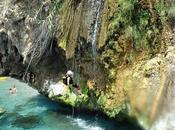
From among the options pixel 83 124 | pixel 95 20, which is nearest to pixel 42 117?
pixel 83 124

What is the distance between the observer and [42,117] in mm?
17766

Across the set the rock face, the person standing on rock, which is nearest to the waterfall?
the rock face

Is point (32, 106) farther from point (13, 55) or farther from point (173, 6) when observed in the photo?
point (173, 6)

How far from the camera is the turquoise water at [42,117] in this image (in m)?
16.0

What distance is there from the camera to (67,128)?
1605 cm

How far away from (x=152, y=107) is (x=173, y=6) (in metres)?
3.95

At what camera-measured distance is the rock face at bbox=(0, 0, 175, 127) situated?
12.8 meters

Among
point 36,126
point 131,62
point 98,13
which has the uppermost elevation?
point 98,13

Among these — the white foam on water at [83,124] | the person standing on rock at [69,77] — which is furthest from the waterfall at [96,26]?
the white foam on water at [83,124]

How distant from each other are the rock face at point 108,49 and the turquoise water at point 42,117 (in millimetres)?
722

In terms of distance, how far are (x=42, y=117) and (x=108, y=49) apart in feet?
16.2

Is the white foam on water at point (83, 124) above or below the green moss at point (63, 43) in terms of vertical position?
below

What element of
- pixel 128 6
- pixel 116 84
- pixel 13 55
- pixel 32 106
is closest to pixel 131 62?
pixel 116 84

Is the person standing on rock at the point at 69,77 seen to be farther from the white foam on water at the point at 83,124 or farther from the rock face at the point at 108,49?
the white foam on water at the point at 83,124
